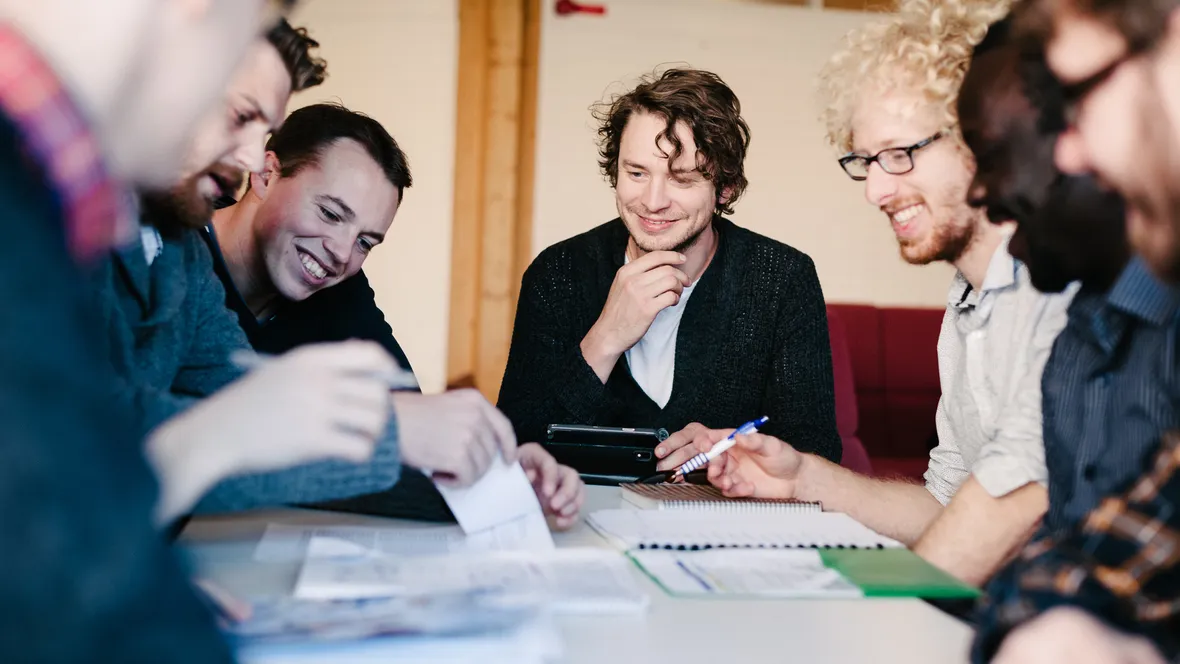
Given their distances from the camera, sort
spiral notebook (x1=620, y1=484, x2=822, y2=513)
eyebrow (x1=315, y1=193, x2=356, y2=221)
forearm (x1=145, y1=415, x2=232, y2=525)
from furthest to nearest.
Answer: eyebrow (x1=315, y1=193, x2=356, y2=221) → spiral notebook (x1=620, y1=484, x2=822, y2=513) → forearm (x1=145, y1=415, x2=232, y2=525)

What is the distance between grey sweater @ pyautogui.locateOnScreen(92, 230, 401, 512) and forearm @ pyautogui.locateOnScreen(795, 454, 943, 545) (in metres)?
0.69

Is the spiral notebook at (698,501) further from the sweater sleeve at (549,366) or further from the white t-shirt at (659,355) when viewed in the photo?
the white t-shirt at (659,355)

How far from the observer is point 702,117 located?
2248 millimetres

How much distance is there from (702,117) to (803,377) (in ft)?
2.05

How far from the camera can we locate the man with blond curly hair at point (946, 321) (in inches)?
46.8

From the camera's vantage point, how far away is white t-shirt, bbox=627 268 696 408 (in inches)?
85.6

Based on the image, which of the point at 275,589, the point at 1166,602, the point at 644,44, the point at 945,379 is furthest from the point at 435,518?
the point at 644,44

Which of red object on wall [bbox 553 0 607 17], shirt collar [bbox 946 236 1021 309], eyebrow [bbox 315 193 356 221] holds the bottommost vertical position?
shirt collar [bbox 946 236 1021 309]

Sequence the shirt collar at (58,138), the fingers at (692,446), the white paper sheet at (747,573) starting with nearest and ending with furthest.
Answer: the shirt collar at (58,138), the white paper sheet at (747,573), the fingers at (692,446)

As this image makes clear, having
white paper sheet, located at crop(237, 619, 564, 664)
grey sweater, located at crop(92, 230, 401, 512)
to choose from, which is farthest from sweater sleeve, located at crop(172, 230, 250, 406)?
white paper sheet, located at crop(237, 619, 564, 664)

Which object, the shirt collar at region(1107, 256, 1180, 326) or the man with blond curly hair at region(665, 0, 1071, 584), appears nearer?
the shirt collar at region(1107, 256, 1180, 326)

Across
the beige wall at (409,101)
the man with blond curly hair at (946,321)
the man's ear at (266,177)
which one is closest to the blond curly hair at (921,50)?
the man with blond curly hair at (946,321)

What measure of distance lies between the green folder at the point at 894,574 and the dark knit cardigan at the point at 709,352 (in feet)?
3.01

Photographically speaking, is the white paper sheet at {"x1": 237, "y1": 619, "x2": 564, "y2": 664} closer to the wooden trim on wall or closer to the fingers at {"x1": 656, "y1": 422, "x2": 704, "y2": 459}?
the fingers at {"x1": 656, "y1": 422, "x2": 704, "y2": 459}
